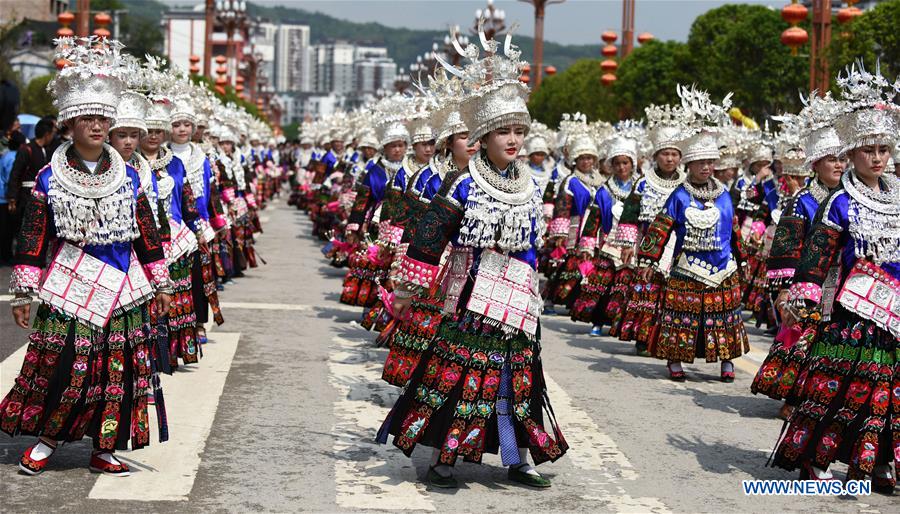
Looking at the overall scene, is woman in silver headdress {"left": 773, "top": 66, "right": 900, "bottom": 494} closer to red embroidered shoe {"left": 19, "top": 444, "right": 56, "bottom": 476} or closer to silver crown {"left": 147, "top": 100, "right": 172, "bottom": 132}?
red embroidered shoe {"left": 19, "top": 444, "right": 56, "bottom": 476}

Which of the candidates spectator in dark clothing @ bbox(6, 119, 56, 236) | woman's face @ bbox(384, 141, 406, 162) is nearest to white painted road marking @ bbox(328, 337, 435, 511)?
woman's face @ bbox(384, 141, 406, 162)

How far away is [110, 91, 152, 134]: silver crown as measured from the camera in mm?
8094

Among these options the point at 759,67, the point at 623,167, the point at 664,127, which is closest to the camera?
the point at 664,127

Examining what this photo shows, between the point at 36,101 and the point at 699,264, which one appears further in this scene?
the point at 36,101

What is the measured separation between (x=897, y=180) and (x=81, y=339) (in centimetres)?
447

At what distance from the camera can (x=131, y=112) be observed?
26.8ft

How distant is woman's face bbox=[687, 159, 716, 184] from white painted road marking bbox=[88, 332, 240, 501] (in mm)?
4031

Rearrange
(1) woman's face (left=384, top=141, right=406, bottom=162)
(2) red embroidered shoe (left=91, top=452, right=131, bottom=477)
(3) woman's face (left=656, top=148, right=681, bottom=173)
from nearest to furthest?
1. (2) red embroidered shoe (left=91, top=452, right=131, bottom=477)
2. (3) woman's face (left=656, top=148, right=681, bottom=173)
3. (1) woman's face (left=384, top=141, right=406, bottom=162)

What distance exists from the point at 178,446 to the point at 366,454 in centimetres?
108

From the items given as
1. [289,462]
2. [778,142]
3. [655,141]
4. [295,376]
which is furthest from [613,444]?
[778,142]

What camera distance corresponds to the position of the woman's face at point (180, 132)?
1166cm

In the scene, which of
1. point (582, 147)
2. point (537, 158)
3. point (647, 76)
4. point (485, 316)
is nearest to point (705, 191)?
point (485, 316)

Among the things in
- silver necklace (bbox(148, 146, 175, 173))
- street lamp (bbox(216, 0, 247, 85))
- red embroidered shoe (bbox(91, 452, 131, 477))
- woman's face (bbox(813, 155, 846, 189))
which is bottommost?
red embroidered shoe (bbox(91, 452, 131, 477))

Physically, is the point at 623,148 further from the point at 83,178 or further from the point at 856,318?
the point at 83,178
